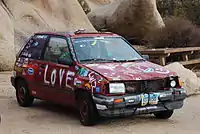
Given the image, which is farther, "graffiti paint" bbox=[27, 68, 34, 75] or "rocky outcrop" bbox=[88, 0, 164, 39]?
"rocky outcrop" bbox=[88, 0, 164, 39]

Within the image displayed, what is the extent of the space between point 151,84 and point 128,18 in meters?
17.8

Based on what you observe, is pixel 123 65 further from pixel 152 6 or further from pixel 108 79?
pixel 152 6

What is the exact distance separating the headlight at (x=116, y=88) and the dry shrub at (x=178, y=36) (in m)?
13.5

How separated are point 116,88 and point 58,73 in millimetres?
1496

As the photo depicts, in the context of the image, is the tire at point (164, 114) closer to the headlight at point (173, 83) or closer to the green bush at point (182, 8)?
the headlight at point (173, 83)

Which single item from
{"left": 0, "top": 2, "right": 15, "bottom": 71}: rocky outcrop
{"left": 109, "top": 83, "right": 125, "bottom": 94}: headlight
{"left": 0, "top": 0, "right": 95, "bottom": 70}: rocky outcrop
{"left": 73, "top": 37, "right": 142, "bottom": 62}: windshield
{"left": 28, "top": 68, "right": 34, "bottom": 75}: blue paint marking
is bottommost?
{"left": 109, "top": 83, "right": 125, "bottom": 94}: headlight

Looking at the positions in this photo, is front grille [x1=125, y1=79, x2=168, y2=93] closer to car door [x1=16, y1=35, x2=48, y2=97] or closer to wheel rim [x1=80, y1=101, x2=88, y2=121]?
wheel rim [x1=80, y1=101, x2=88, y2=121]

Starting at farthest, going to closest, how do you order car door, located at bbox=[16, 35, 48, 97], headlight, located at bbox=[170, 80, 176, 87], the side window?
car door, located at bbox=[16, 35, 48, 97] → the side window → headlight, located at bbox=[170, 80, 176, 87]

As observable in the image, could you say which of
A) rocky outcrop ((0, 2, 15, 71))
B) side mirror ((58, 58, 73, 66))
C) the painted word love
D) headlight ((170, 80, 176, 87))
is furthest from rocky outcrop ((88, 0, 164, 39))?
headlight ((170, 80, 176, 87))

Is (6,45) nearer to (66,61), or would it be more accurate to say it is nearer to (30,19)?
(30,19)

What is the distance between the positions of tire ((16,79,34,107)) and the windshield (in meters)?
1.78

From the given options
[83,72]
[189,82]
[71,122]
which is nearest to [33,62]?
[71,122]

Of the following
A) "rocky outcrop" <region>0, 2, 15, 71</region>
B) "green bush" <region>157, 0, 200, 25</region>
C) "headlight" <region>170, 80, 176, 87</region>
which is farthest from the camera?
"green bush" <region>157, 0, 200, 25</region>

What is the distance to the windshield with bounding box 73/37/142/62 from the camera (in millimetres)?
8828
